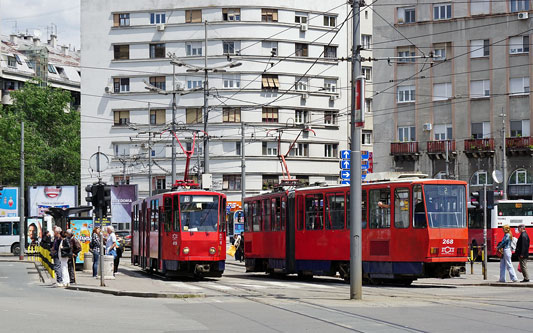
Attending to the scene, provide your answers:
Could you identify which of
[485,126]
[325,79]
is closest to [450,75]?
[485,126]

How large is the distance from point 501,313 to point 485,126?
45.7m

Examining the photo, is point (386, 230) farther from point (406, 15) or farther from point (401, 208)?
point (406, 15)

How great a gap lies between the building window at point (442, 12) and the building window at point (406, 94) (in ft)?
16.1

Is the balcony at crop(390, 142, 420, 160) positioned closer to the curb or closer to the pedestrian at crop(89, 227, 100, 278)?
the pedestrian at crop(89, 227, 100, 278)

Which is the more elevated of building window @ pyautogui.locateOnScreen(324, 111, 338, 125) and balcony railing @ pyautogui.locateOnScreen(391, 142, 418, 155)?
building window @ pyautogui.locateOnScreen(324, 111, 338, 125)

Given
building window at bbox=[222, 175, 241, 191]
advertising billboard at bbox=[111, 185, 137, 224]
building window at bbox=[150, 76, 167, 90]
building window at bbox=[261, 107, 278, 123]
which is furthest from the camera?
building window at bbox=[150, 76, 167, 90]

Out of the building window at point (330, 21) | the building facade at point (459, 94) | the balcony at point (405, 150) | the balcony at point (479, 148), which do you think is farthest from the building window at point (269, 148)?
the balcony at point (479, 148)

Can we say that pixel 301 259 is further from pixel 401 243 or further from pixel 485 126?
pixel 485 126

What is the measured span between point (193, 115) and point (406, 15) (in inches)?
773

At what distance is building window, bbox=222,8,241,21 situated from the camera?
75375mm

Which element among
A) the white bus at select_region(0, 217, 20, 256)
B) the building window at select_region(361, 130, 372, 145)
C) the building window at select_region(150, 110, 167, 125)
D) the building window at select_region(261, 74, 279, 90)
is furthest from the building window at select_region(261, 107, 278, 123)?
the white bus at select_region(0, 217, 20, 256)

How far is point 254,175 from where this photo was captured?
74875mm

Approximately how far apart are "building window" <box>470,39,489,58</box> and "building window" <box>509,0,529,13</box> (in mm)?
2563

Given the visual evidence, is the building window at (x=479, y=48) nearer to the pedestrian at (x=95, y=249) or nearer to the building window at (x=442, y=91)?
the building window at (x=442, y=91)
